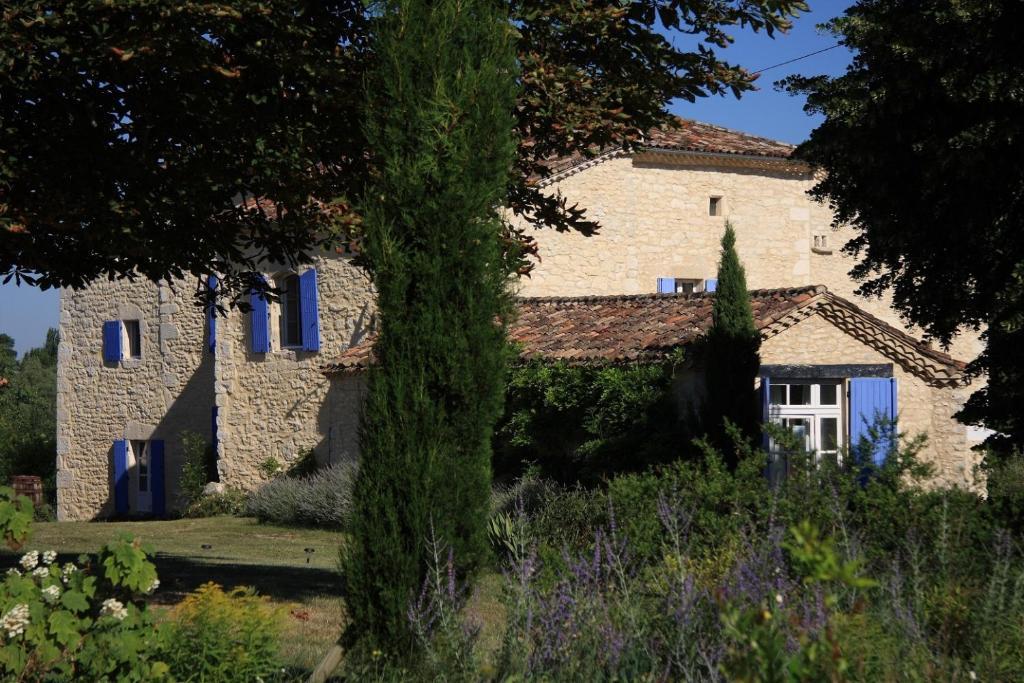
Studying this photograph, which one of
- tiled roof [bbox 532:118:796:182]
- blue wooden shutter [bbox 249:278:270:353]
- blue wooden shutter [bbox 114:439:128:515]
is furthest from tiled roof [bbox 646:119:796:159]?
blue wooden shutter [bbox 114:439:128:515]

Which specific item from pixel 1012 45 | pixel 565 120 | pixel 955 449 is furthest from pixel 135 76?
pixel 955 449

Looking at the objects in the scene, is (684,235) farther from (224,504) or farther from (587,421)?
(224,504)

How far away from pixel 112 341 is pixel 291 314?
5.19 m

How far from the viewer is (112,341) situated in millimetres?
24047

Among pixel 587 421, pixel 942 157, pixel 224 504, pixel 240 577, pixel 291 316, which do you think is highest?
pixel 942 157

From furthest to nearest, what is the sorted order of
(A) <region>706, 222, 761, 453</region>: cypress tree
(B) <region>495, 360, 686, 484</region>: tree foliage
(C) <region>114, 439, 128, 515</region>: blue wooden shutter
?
1. (C) <region>114, 439, 128, 515</region>: blue wooden shutter
2. (B) <region>495, 360, 686, 484</region>: tree foliage
3. (A) <region>706, 222, 761, 453</region>: cypress tree

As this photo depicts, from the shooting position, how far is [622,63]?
29.8ft

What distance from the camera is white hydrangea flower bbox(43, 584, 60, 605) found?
5.13m

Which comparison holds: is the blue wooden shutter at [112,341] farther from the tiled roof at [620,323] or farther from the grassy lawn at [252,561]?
the tiled roof at [620,323]

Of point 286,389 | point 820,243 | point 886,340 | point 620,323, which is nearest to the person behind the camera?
point 886,340

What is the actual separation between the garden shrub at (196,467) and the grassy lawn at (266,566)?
4.97ft

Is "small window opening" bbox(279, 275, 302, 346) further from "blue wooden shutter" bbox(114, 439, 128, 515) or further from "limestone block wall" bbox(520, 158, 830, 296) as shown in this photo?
"blue wooden shutter" bbox(114, 439, 128, 515)

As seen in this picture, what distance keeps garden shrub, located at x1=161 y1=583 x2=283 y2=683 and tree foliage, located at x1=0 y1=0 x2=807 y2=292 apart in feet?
10.7

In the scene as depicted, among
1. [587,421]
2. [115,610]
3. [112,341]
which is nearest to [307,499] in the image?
[587,421]
